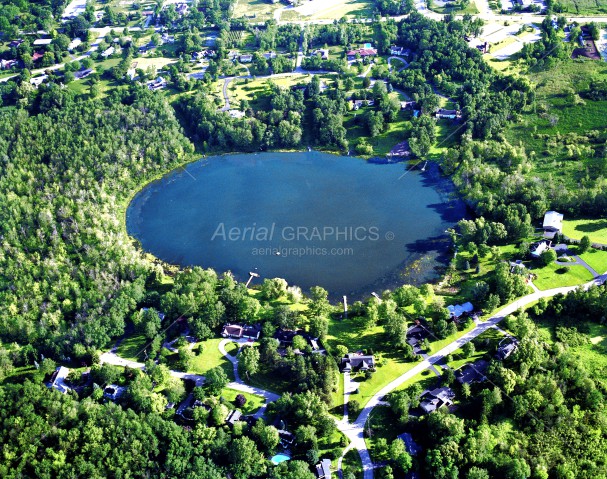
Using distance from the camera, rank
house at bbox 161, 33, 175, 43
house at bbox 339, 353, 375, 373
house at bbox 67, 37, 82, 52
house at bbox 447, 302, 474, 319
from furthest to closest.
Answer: house at bbox 161, 33, 175, 43 → house at bbox 67, 37, 82, 52 → house at bbox 447, 302, 474, 319 → house at bbox 339, 353, 375, 373

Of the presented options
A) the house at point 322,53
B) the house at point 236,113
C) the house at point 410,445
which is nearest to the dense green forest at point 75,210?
the house at point 236,113

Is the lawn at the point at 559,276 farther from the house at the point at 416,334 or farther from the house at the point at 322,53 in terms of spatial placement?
the house at the point at 322,53

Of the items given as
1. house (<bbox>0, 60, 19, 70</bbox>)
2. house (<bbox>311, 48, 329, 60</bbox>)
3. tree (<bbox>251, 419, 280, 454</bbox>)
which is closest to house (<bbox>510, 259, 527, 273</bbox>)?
tree (<bbox>251, 419, 280, 454</bbox>)

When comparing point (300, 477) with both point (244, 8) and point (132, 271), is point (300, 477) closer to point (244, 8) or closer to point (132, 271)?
point (132, 271)

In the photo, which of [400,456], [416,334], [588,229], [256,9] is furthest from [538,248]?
[256,9]

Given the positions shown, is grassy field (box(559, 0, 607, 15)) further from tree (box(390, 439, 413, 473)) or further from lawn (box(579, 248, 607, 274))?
tree (box(390, 439, 413, 473))

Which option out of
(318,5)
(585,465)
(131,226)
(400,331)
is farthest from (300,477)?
(318,5)
